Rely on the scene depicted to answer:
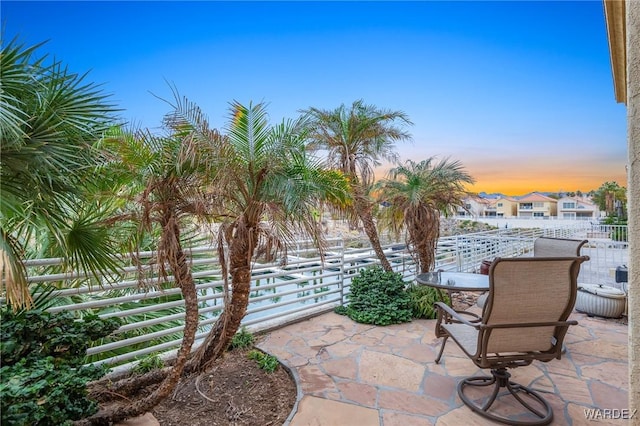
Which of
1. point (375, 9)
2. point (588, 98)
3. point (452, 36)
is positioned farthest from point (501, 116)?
point (375, 9)

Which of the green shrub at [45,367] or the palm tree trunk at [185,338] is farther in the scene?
the palm tree trunk at [185,338]

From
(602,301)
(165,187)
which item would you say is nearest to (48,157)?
(165,187)

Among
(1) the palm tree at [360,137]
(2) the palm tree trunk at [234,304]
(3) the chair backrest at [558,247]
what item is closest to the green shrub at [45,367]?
(2) the palm tree trunk at [234,304]

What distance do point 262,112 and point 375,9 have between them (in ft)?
15.5

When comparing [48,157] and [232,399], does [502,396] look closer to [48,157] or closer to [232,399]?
[232,399]

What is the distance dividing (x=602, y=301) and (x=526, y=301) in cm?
342

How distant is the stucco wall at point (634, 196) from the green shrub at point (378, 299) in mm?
3509

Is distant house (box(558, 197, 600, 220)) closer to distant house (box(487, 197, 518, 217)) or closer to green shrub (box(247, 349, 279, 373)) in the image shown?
distant house (box(487, 197, 518, 217))

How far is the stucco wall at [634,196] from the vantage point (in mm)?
1045

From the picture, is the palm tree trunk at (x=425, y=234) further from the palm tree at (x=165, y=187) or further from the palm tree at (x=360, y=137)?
the palm tree at (x=165, y=187)

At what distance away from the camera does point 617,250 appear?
26.3ft

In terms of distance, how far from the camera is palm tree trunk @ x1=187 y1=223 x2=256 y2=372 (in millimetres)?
2455

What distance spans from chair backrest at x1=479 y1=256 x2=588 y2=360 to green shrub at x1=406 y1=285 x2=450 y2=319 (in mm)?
2433
